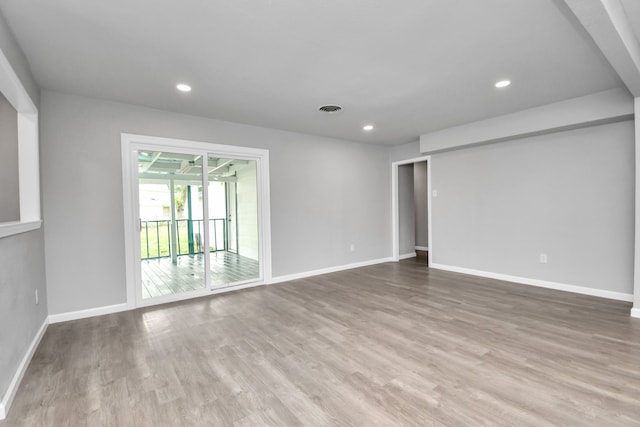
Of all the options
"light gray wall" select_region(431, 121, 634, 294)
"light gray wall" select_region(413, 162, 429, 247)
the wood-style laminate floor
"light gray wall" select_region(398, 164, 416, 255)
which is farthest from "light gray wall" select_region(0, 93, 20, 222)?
"light gray wall" select_region(413, 162, 429, 247)

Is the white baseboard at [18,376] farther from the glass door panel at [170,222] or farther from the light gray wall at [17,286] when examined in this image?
the glass door panel at [170,222]

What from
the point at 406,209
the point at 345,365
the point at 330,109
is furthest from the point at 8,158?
the point at 406,209

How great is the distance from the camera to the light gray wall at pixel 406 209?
6551 millimetres

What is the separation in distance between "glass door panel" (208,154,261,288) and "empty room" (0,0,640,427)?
6.4 inches

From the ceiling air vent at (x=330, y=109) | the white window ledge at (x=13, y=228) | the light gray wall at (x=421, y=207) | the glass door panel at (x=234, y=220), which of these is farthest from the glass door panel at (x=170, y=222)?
the light gray wall at (x=421, y=207)

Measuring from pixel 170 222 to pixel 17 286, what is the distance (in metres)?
3.13

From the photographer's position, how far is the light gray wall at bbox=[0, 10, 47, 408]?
1853mm

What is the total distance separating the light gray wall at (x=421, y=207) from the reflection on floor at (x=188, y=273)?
4.59m

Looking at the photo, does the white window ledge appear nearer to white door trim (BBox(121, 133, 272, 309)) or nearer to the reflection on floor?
white door trim (BBox(121, 133, 272, 309))

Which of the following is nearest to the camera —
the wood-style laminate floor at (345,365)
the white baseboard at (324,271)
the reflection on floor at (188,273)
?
the wood-style laminate floor at (345,365)

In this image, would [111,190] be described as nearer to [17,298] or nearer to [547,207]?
[17,298]

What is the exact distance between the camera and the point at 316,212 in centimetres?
520

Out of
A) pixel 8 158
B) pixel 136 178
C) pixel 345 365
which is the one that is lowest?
pixel 345 365

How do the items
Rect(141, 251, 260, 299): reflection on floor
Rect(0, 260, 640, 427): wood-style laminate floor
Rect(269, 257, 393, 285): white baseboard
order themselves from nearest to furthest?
Rect(0, 260, 640, 427): wood-style laminate floor < Rect(141, 251, 260, 299): reflection on floor < Rect(269, 257, 393, 285): white baseboard
